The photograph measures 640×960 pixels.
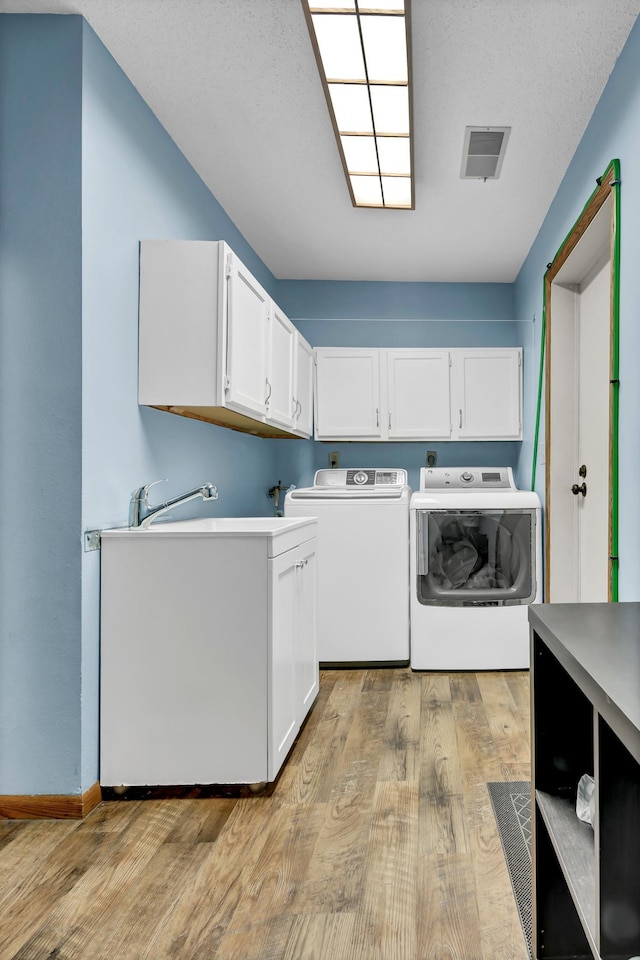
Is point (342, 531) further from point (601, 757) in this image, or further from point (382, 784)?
point (601, 757)

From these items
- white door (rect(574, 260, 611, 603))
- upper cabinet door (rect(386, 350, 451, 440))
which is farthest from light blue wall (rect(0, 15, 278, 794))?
upper cabinet door (rect(386, 350, 451, 440))

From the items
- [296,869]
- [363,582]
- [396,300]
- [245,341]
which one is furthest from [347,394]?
[296,869]

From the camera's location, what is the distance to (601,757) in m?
0.86

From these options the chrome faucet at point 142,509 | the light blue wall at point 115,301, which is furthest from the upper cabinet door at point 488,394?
the chrome faucet at point 142,509

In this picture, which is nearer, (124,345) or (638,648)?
(638,648)

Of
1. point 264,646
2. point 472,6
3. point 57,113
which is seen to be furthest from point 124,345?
point 472,6

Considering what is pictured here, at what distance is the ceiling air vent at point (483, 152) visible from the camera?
2488 mm

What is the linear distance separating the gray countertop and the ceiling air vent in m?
2.01

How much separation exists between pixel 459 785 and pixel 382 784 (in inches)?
9.7

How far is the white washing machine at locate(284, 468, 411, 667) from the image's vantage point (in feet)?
11.1

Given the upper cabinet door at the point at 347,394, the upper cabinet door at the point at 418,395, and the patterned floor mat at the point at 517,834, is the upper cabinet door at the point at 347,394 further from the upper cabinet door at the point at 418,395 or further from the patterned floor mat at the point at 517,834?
the patterned floor mat at the point at 517,834

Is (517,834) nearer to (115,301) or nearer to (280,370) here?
(115,301)

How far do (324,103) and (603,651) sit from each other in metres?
2.18

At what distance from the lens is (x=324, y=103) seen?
2324 mm
